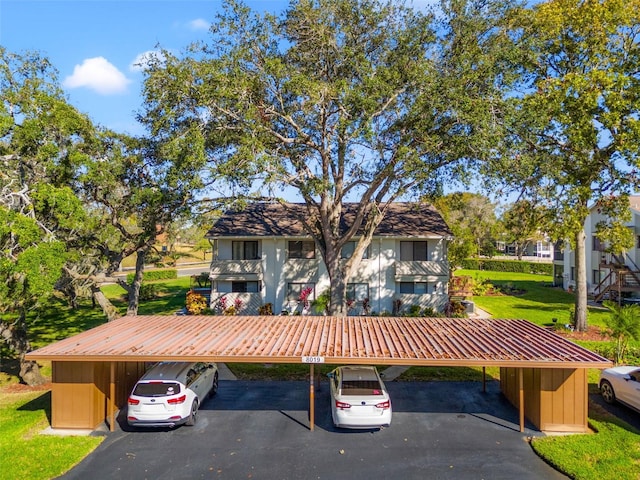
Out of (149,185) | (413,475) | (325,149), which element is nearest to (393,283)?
(325,149)

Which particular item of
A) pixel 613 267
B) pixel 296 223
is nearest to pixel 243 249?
pixel 296 223

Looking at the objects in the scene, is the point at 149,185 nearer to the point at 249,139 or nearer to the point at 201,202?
the point at 201,202

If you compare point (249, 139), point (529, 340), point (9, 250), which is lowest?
point (529, 340)

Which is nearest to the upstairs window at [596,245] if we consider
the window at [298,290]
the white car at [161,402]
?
the window at [298,290]

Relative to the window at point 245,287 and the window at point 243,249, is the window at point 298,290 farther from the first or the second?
the window at point 243,249

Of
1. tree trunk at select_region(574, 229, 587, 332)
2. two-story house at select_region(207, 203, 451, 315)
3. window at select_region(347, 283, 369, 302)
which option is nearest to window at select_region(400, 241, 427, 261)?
two-story house at select_region(207, 203, 451, 315)

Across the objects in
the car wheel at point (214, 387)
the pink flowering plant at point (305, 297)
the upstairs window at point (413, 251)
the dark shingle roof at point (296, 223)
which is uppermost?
the dark shingle roof at point (296, 223)

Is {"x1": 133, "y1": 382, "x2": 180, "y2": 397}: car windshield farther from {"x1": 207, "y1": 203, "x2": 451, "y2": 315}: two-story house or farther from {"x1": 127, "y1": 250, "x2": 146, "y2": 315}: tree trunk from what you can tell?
{"x1": 207, "y1": 203, "x2": 451, "y2": 315}: two-story house
